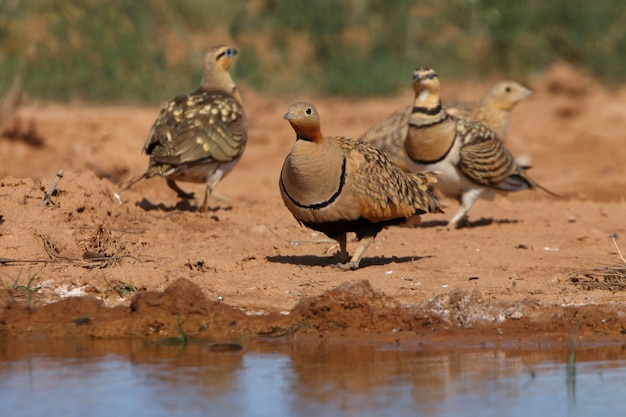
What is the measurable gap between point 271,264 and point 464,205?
100 inches

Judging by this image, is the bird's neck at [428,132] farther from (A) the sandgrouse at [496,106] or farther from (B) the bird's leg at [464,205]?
(A) the sandgrouse at [496,106]

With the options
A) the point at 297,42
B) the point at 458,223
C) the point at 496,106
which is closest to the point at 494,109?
the point at 496,106

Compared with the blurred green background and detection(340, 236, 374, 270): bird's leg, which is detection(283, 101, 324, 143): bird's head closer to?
detection(340, 236, 374, 270): bird's leg

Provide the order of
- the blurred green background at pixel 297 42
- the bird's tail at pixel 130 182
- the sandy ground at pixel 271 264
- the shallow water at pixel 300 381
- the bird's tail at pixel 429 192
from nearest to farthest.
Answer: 1. the shallow water at pixel 300 381
2. the sandy ground at pixel 271 264
3. the bird's tail at pixel 429 192
4. the bird's tail at pixel 130 182
5. the blurred green background at pixel 297 42

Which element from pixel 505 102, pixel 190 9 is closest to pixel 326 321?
pixel 505 102

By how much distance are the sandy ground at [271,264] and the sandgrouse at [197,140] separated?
0.35 metres

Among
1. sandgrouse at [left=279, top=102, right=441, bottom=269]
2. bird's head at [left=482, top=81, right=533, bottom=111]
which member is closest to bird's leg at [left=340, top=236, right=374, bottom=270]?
sandgrouse at [left=279, top=102, right=441, bottom=269]

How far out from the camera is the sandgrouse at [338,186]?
6.95 meters

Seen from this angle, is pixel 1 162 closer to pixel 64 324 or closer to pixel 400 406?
pixel 64 324

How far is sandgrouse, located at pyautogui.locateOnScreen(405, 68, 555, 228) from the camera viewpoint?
9359 mm

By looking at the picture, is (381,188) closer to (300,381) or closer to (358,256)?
(358,256)

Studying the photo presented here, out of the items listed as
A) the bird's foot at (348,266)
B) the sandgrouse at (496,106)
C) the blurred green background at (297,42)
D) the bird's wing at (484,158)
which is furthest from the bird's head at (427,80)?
the blurred green background at (297,42)

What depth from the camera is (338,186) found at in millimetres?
7027

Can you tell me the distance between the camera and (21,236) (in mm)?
7551
